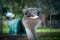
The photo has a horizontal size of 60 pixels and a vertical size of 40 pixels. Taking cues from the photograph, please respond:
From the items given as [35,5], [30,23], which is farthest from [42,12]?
[30,23]

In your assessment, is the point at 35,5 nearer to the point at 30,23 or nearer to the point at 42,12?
the point at 42,12

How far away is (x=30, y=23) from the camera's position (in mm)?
12523

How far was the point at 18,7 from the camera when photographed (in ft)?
41.0

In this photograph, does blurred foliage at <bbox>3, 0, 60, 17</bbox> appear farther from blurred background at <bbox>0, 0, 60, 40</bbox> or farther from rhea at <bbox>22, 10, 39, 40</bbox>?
rhea at <bbox>22, 10, 39, 40</bbox>

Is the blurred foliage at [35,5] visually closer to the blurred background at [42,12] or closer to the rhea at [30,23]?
the blurred background at [42,12]

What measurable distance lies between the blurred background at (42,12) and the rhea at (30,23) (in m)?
0.12

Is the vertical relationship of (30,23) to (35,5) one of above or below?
below

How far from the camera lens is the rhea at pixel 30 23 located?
12445mm

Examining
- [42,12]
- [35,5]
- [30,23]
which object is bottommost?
[30,23]

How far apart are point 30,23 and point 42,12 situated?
0.48 m

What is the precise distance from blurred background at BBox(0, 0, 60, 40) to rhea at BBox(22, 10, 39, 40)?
12 centimetres

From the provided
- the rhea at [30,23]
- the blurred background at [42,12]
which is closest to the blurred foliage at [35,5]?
the blurred background at [42,12]

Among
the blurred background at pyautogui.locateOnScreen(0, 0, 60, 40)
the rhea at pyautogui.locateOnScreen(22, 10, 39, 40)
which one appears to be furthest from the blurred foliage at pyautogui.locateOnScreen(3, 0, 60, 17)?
the rhea at pyautogui.locateOnScreen(22, 10, 39, 40)

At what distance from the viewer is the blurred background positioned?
12.5 metres
